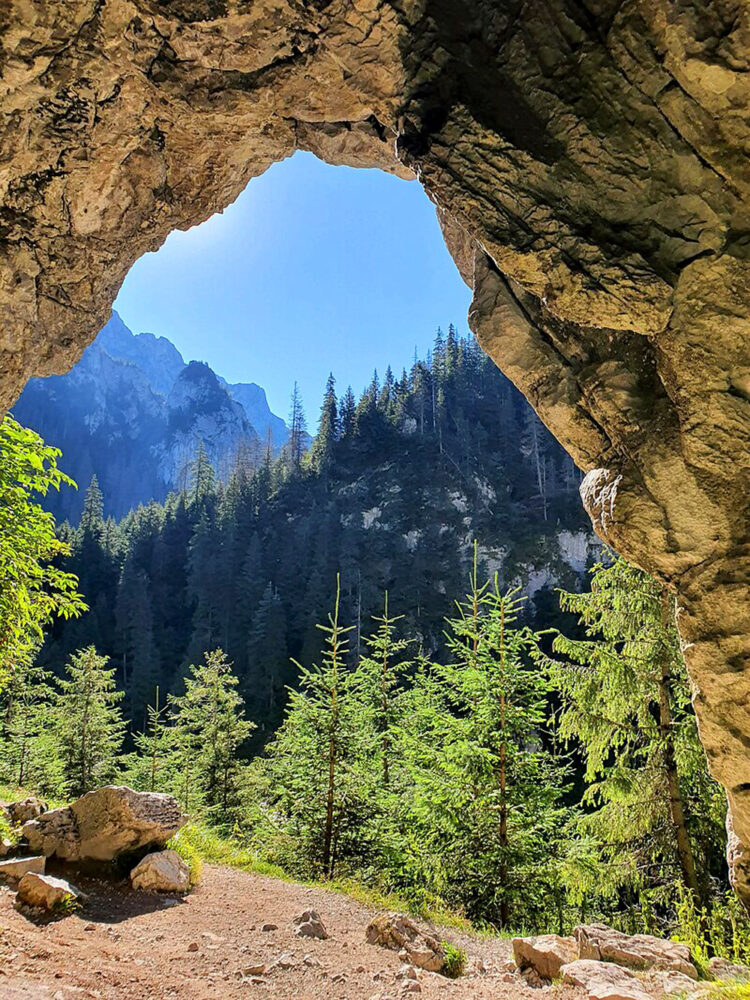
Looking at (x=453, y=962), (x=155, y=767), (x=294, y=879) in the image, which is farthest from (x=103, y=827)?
(x=155, y=767)

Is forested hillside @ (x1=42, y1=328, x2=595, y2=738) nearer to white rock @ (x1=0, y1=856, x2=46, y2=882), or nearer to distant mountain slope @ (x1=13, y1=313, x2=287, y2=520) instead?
white rock @ (x1=0, y1=856, x2=46, y2=882)

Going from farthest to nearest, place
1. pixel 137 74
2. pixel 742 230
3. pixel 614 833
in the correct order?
pixel 614 833 → pixel 137 74 → pixel 742 230

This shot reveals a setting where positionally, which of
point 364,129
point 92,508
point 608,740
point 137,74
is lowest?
point 608,740

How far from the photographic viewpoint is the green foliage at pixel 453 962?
5.64 meters

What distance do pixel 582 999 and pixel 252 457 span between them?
3842 inches

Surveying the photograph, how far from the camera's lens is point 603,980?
432 cm

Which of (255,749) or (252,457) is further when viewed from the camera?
(252,457)

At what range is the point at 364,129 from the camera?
7.47m

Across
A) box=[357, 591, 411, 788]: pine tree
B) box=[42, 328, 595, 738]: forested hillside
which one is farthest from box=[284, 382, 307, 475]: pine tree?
box=[357, 591, 411, 788]: pine tree

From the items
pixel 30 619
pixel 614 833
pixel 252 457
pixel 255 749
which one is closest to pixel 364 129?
pixel 30 619

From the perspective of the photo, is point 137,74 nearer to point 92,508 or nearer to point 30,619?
point 30,619

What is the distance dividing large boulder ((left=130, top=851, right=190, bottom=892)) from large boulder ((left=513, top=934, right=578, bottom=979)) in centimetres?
426

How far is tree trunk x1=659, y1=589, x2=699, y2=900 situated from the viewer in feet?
23.3

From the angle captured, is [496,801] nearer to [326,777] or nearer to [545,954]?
[545,954]
